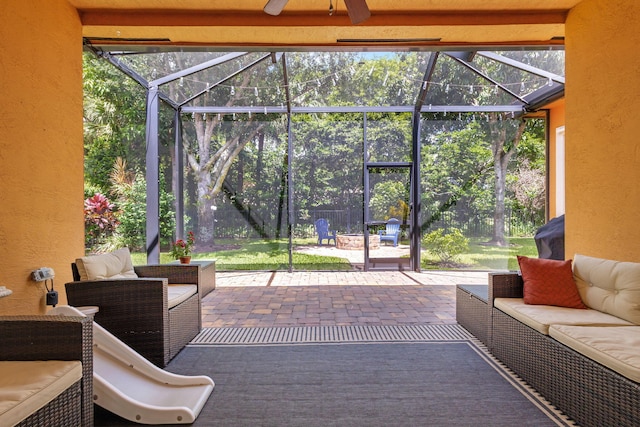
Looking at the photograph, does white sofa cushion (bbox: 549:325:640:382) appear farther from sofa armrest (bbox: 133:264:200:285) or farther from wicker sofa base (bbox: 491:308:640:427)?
sofa armrest (bbox: 133:264:200:285)

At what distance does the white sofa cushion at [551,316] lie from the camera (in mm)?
2455

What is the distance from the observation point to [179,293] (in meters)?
3.36

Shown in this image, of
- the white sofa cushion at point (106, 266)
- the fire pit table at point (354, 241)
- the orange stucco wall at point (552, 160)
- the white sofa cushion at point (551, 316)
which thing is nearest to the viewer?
the white sofa cushion at point (551, 316)

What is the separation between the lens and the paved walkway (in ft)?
13.7

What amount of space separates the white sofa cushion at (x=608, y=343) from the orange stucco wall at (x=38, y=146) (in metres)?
3.74

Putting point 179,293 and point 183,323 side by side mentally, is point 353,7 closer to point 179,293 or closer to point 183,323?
point 179,293

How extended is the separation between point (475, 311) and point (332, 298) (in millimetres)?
2042

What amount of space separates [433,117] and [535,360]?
17.9 ft

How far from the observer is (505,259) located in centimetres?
714

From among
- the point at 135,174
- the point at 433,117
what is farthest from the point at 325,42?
the point at 135,174

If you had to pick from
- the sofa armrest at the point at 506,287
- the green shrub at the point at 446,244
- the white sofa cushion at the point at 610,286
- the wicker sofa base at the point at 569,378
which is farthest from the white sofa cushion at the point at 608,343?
the green shrub at the point at 446,244

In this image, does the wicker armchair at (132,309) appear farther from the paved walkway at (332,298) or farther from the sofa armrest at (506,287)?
the sofa armrest at (506,287)

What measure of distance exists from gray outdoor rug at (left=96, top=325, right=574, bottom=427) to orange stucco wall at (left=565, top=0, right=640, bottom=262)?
154cm

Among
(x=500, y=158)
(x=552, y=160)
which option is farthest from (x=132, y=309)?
(x=552, y=160)
